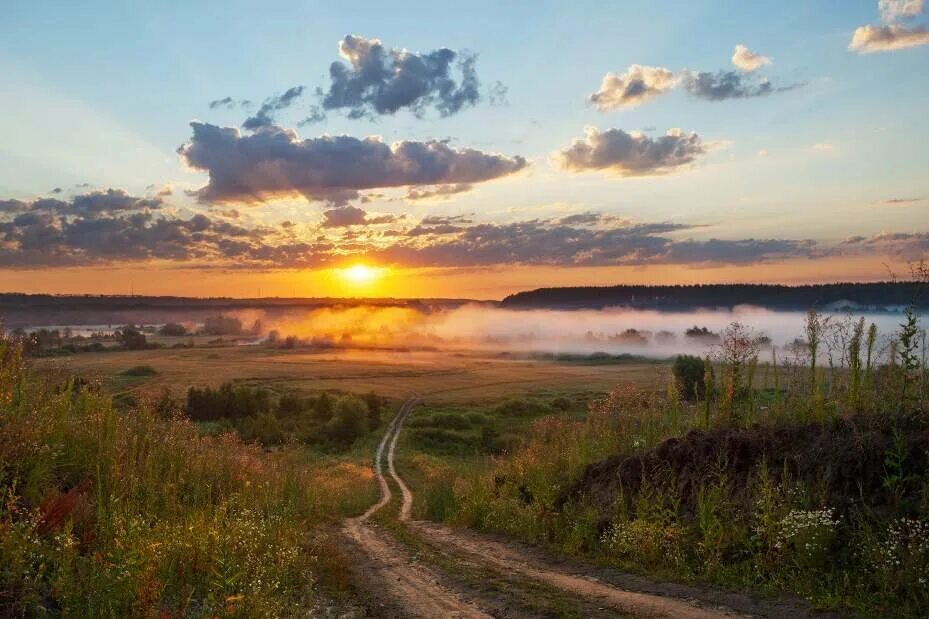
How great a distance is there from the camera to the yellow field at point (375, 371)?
10469cm

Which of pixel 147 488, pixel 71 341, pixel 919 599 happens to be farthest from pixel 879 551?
pixel 71 341

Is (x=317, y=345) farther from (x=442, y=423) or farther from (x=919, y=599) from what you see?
(x=919, y=599)

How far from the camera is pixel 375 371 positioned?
446 feet

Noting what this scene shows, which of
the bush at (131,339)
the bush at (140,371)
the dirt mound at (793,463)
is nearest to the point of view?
the dirt mound at (793,463)

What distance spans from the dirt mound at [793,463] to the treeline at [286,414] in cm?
4932

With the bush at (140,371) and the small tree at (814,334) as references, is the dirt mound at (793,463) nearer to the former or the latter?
the small tree at (814,334)

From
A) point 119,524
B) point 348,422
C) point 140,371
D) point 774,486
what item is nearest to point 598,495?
point 774,486

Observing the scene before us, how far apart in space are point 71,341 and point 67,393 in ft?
558

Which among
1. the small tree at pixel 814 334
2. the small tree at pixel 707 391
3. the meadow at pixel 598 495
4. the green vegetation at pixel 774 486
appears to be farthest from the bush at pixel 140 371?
the small tree at pixel 814 334

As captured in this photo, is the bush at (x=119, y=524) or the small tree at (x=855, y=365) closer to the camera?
the bush at (x=119, y=524)

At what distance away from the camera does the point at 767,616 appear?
9938mm

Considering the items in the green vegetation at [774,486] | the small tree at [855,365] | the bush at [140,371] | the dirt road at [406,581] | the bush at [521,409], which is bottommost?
the bush at [521,409]

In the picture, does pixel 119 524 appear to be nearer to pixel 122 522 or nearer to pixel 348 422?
pixel 122 522

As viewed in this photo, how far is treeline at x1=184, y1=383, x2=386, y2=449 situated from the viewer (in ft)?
215
